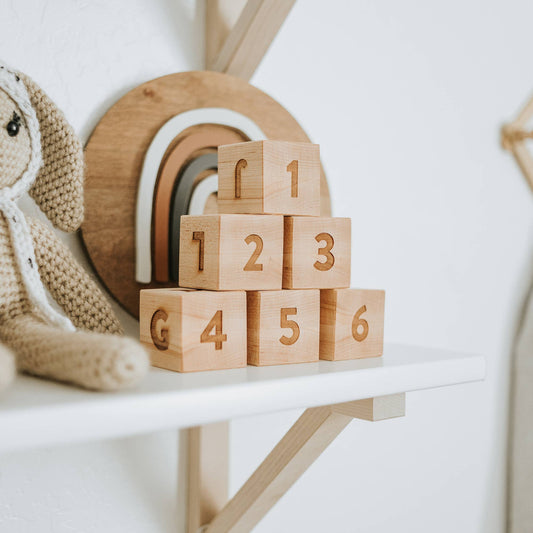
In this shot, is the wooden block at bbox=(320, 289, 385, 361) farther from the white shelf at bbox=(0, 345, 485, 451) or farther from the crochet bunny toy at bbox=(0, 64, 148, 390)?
the crochet bunny toy at bbox=(0, 64, 148, 390)

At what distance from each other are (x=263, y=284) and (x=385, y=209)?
1.51ft

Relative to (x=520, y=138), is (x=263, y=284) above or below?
below

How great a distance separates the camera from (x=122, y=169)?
2.11 feet

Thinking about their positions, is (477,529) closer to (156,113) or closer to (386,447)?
(386,447)

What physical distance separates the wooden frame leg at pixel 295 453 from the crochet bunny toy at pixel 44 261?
0.70ft

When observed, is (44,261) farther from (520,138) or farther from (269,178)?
(520,138)

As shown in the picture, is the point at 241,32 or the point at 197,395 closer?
the point at 197,395

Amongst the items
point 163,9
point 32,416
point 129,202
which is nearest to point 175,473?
point 129,202

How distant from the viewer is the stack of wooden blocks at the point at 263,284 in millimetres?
493

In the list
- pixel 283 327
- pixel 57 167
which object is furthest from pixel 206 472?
pixel 57 167

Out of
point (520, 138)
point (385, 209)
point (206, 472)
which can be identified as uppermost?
point (520, 138)

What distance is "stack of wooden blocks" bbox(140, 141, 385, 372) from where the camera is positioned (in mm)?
493

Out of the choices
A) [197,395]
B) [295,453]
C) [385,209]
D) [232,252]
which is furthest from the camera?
[385,209]

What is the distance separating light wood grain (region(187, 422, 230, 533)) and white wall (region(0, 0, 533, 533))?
1.0 inches
